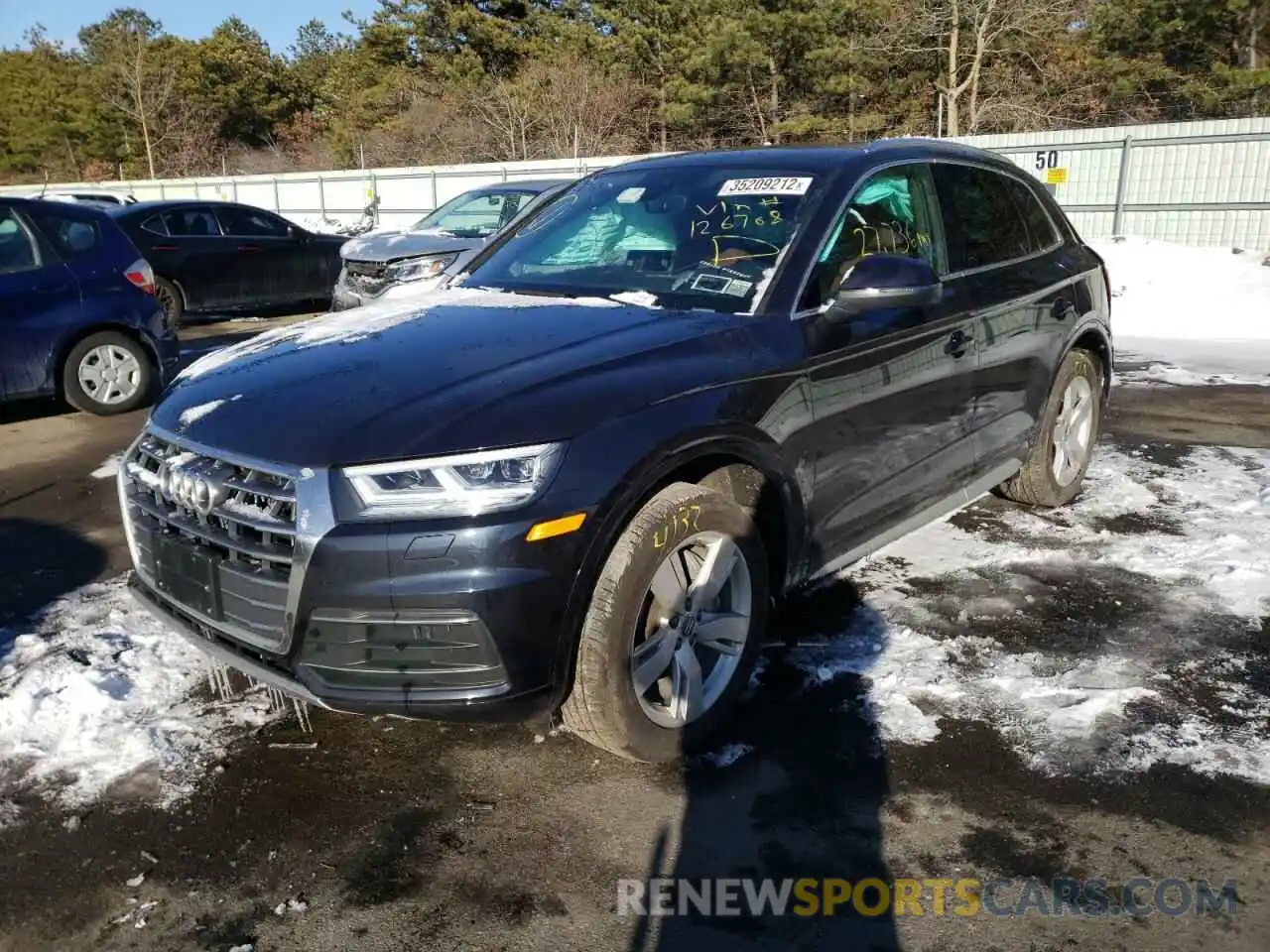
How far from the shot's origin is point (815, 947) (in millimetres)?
2293

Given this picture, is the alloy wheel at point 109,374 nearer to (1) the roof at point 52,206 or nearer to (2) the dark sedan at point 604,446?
(1) the roof at point 52,206

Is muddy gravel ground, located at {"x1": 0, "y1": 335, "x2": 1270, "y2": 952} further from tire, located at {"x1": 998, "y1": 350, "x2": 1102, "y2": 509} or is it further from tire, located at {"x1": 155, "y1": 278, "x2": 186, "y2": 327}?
tire, located at {"x1": 155, "y1": 278, "x2": 186, "y2": 327}

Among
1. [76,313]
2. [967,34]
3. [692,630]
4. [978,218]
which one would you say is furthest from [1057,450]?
[967,34]

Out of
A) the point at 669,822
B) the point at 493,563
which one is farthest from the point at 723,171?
the point at 669,822

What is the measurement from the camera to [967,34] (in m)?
26.8

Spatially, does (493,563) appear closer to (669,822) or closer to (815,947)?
(669,822)

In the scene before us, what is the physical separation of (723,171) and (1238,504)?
3329mm

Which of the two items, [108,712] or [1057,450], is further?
[1057,450]

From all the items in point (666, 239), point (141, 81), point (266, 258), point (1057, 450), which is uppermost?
point (141, 81)

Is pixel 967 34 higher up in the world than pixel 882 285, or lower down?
higher up

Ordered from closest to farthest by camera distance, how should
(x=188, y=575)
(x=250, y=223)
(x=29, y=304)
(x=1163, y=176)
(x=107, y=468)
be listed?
(x=188, y=575), (x=107, y=468), (x=29, y=304), (x=250, y=223), (x=1163, y=176)

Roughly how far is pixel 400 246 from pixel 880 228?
24.4 ft

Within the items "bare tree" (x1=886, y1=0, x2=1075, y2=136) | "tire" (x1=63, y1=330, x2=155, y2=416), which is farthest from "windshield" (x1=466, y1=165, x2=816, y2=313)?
"bare tree" (x1=886, y1=0, x2=1075, y2=136)

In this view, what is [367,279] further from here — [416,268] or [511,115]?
[511,115]
